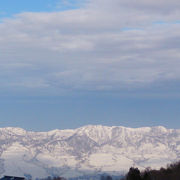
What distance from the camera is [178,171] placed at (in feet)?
602

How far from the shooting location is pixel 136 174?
5290 inches

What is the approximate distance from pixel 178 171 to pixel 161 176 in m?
6.39

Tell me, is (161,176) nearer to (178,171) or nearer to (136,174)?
(178,171)

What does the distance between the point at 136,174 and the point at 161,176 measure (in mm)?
54475

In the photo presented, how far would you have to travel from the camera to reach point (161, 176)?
187 m

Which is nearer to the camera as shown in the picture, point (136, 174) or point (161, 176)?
point (136, 174)

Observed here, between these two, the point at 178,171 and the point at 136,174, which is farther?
the point at 178,171

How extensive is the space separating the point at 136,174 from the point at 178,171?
52.8 m

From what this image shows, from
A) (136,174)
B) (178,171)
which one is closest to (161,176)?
(178,171)
